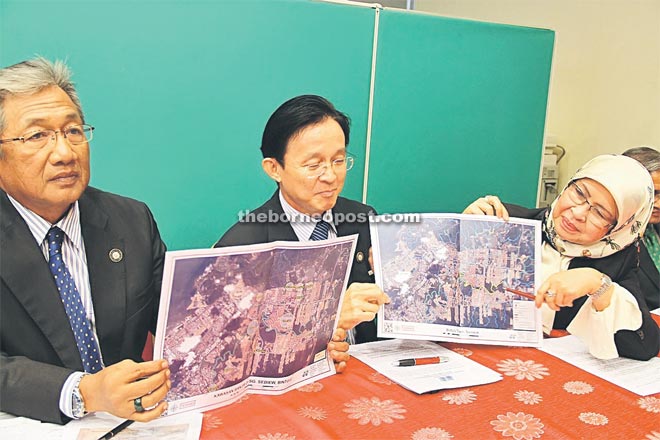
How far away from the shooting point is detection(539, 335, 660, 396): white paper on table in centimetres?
136

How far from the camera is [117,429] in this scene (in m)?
1.05

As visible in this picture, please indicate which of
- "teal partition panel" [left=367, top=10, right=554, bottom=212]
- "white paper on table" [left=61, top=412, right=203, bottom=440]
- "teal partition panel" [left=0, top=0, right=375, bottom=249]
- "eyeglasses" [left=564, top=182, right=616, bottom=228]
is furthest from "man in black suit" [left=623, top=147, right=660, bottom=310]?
"white paper on table" [left=61, top=412, right=203, bottom=440]

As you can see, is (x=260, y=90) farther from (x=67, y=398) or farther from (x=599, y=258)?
(x=67, y=398)

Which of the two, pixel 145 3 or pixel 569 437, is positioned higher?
pixel 145 3

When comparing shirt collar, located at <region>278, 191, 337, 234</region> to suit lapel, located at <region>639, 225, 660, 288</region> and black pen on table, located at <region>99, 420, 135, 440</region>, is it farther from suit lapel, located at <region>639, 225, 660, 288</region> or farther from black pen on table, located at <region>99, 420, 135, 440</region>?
suit lapel, located at <region>639, 225, 660, 288</region>

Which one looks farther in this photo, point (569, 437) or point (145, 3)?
point (145, 3)

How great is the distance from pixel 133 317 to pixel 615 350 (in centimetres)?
116

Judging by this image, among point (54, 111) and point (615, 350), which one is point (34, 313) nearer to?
point (54, 111)

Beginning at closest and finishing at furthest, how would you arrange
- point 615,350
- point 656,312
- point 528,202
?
point 615,350
point 656,312
point 528,202

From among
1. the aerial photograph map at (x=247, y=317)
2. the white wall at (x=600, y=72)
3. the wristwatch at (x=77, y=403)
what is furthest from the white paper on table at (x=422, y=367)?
the white wall at (x=600, y=72)

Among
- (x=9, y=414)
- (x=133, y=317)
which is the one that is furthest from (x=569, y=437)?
(x=9, y=414)

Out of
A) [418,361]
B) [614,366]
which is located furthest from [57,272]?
[614,366]

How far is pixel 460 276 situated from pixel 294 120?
0.58m

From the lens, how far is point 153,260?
140cm
